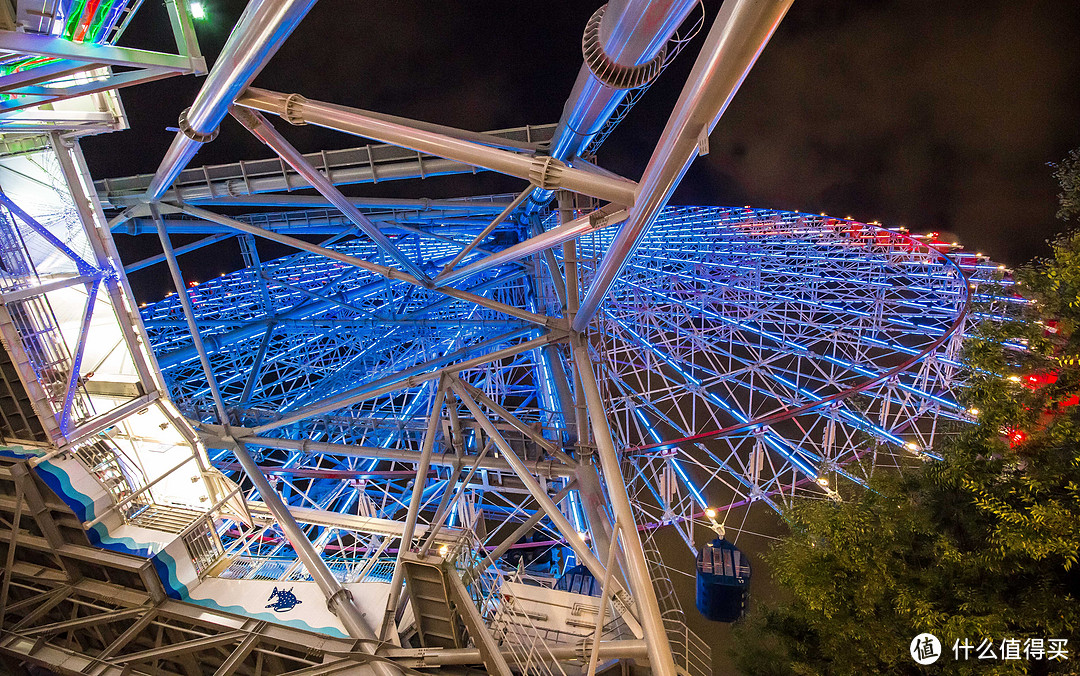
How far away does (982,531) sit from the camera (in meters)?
4.85

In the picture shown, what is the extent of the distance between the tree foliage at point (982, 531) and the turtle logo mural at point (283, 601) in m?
7.87

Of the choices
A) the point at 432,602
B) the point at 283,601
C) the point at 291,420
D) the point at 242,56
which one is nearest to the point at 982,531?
the point at 432,602

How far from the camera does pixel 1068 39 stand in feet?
44.6

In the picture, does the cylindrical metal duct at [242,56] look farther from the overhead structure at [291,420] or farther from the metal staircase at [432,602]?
the metal staircase at [432,602]

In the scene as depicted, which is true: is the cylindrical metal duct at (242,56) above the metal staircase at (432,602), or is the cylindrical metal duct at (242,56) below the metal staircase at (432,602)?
above

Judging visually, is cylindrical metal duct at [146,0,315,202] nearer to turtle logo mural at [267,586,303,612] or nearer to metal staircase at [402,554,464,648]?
metal staircase at [402,554,464,648]

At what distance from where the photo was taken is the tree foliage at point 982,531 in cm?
435

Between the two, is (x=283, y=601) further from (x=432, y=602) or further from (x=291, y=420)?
(x=291, y=420)

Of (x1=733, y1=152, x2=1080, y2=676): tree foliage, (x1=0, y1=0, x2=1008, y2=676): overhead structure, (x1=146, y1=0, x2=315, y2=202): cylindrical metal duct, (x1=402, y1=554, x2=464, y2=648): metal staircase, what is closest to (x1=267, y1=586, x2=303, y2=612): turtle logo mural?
(x1=0, y1=0, x2=1008, y2=676): overhead structure

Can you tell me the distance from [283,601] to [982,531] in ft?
32.7

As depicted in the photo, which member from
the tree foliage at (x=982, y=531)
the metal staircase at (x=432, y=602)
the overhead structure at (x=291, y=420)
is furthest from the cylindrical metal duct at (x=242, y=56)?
the tree foliage at (x=982, y=531)

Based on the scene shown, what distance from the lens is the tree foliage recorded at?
14.3ft

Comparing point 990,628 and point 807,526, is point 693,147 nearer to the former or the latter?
point 807,526

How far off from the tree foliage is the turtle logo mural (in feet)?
25.8
